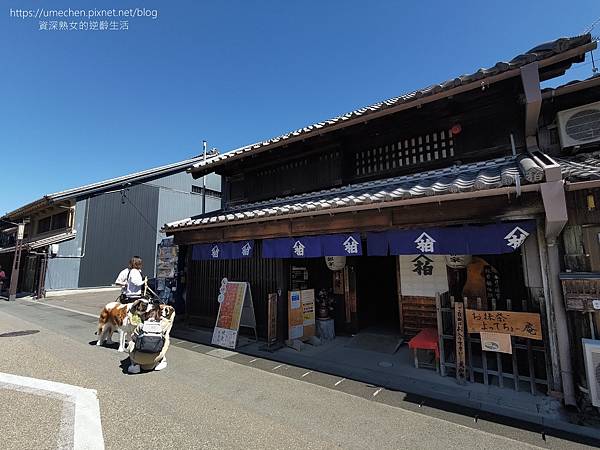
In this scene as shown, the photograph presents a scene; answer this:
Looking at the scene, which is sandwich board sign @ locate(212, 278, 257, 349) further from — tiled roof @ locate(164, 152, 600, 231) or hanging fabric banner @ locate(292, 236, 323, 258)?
hanging fabric banner @ locate(292, 236, 323, 258)

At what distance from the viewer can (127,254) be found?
23.8m

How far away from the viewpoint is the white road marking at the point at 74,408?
3707 millimetres

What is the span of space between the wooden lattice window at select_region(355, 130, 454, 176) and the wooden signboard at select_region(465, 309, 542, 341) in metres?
3.77

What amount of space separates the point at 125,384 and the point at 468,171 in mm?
7948

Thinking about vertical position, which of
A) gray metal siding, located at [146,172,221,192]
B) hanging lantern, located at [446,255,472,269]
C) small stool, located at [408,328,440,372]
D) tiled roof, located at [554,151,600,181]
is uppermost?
gray metal siding, located at [146,172,221,192]

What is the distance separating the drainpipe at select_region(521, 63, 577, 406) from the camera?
4.18m

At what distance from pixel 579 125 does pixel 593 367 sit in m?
4.27

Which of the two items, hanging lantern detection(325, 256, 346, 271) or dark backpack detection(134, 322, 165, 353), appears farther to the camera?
hanging lantern detection(325, 256, 346, 271)

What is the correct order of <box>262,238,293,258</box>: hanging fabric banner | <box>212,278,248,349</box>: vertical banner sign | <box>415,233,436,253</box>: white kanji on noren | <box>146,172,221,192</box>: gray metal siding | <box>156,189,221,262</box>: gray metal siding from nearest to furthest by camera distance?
<box>415,233,436,253</box>: white kanji on noren < <box>262,238,293,258</box>: hanging fabric banner < <box>212,278,248,349</box>: vertical banner sign < <box>156,189,221,262</box>: gray metal siding < <box>146,172,221,192</box>: gray metal siding

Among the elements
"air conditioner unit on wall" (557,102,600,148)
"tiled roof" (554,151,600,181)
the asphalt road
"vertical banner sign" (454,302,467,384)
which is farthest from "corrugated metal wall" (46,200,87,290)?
"air conditioner unit on wall" (557,102,600,148)

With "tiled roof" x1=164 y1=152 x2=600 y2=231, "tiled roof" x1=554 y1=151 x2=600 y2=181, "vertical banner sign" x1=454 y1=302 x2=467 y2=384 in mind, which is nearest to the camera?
"tiled roof" x1=554 y1=151 x2=600 y2=181

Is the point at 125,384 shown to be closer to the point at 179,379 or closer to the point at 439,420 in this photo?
the point at 179,379

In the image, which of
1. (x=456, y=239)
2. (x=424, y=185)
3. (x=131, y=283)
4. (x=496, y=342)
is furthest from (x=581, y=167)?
(x=131, y=283)

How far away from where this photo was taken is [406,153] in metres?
7.83
